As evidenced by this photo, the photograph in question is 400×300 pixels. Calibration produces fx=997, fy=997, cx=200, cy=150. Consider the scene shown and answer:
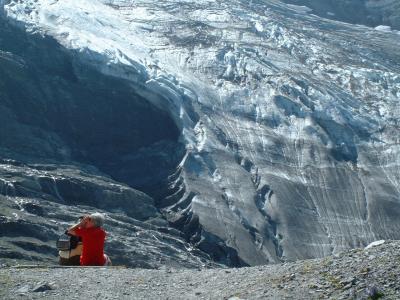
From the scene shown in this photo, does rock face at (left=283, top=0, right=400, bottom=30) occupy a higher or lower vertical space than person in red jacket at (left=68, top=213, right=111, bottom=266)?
higher

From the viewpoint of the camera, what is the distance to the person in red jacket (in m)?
20.9

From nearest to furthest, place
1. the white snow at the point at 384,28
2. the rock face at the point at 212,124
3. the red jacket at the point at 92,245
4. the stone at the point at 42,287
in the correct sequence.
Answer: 1. the stone at the point at 42,287
2. the red jacket at the point at 92,245
3. the rock face at the point at 212,124
4. the white snow at the point at 384,28

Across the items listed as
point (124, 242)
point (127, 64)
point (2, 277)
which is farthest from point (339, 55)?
point (2, 277)

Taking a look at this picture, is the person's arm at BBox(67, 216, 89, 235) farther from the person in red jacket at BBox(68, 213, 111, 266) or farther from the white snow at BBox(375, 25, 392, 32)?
the white snow at BBox(375, 25, 392, 32)

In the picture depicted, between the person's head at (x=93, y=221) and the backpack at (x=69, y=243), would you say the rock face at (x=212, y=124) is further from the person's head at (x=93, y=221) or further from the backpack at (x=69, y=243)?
the person's head at (x=93, y=221)

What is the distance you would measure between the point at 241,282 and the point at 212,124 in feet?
242

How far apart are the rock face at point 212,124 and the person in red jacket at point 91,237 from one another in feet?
176

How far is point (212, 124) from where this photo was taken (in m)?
91.2

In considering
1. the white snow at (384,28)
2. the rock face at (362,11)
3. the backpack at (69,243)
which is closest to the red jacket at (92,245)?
the backpack at (69,243)

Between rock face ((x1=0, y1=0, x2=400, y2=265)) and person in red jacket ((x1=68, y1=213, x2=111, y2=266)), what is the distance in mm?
53494

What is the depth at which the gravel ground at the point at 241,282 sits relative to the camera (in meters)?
16.2

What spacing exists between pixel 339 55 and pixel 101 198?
41319 millimetres

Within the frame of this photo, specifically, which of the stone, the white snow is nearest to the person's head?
the stone

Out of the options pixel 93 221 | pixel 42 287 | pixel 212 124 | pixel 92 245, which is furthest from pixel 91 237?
pixel 212 124
